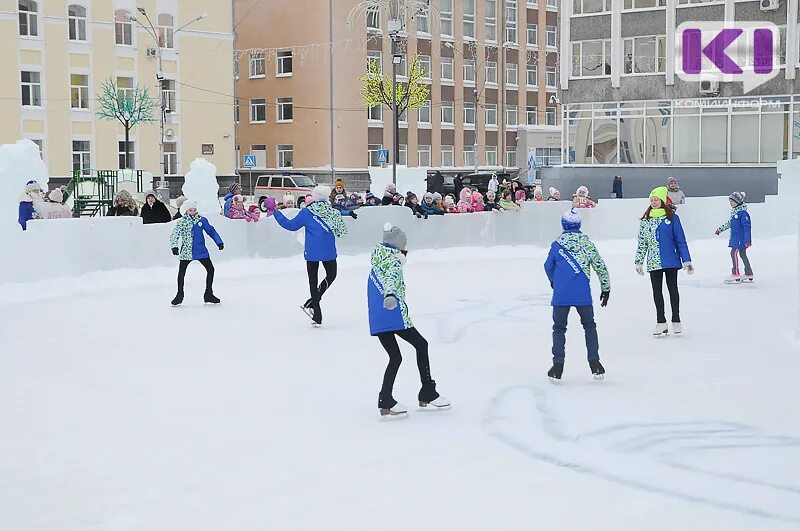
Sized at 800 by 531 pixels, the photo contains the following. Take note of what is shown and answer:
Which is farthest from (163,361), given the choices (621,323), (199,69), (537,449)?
(199,69)

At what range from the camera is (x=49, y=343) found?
465 inches

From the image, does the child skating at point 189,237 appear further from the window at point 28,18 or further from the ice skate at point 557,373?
the window at point 28,18

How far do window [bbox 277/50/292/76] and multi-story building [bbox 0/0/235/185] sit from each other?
261 inches

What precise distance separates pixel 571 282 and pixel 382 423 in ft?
7.74

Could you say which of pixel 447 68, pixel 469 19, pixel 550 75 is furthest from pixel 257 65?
pixel 550 75

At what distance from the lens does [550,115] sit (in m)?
73.9

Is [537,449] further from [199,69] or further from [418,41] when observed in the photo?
[418,41]

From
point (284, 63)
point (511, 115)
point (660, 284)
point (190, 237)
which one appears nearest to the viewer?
point (660, 284)

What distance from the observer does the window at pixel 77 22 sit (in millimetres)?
48781

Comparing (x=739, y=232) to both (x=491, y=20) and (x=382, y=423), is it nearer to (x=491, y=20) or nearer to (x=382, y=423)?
(x=382, y=423)

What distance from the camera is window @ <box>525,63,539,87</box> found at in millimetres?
71688

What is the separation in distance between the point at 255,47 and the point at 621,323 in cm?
5238

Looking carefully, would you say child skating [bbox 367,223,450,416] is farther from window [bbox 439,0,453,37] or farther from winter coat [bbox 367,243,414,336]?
window [bbox 439,0,453,37]

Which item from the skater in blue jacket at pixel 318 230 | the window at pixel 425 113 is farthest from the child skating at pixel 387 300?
the window at pixel 425 113
